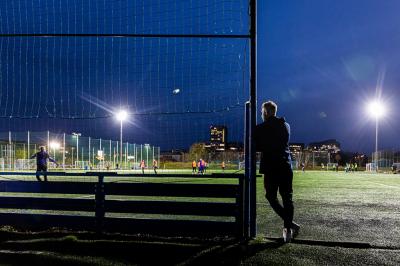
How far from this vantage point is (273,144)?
602cm

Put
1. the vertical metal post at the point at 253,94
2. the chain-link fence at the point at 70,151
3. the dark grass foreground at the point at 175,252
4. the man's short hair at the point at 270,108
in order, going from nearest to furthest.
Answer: the dark grass foreground at the point at 175,252 → the man's short hair at the point at 270,108 → the vertical metal post at the point at 253,94 → the chain-link fence at the point at 70,151

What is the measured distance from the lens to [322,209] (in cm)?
1055

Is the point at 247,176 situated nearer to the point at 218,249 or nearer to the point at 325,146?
the point at 218,249

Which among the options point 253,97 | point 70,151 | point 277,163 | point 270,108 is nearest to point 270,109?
point 270,108

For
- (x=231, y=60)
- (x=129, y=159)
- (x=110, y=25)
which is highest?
(x=110, y=25)

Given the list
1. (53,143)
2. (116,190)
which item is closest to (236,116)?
(116,190)

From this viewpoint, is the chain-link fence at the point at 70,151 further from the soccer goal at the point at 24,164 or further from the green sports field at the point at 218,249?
the green sports field at the point at 218,249

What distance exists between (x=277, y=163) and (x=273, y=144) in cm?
27

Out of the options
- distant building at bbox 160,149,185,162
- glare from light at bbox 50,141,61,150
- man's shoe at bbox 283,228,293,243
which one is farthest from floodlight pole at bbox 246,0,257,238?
distant building at bbox 160,149,185,162

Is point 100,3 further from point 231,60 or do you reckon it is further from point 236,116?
point 236,116

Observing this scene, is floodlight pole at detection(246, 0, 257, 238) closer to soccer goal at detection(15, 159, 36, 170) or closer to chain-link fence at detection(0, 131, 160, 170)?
chain-link fence at detection(0, 131, 160, 170)

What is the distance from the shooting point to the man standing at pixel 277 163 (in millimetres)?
5984

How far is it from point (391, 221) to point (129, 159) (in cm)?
5298

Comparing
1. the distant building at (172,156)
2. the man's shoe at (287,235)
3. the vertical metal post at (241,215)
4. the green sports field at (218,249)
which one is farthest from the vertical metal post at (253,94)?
the distant building at (172,156)
